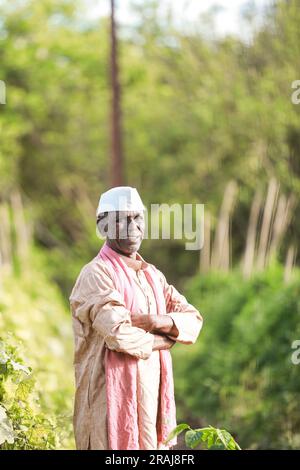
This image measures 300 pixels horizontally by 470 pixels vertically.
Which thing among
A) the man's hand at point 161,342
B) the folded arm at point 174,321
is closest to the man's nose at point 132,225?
the folded arm at point 174,321

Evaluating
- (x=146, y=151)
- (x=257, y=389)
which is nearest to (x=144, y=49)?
(x=146, y=151)

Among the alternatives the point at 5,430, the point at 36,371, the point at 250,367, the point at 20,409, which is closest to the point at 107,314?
the point at 5,430

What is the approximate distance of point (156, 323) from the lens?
16.5 ft

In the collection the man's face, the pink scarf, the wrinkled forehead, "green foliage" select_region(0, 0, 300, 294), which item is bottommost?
the pink scarf

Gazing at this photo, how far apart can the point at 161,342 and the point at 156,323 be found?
0.37ft

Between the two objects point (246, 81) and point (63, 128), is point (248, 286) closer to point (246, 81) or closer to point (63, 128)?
point (246, 81)

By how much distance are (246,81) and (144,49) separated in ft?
23.3

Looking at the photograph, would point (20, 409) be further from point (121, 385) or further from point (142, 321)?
point (142, 321)

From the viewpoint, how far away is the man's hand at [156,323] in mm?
5000

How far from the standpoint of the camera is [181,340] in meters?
5.13

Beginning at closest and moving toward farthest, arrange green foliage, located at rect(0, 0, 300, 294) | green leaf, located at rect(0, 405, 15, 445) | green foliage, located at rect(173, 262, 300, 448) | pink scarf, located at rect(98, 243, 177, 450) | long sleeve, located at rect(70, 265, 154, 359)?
long sleeve, located at rect(70, 265, 154, 359), pink scarf, located at rect(98, 243, 177, 450), green leaf, located at rect(0, 405, 15, 445), green foliage, located at rect(173, 262, 300, 448), green foliage, located at rect(0, 0, 300, 294)

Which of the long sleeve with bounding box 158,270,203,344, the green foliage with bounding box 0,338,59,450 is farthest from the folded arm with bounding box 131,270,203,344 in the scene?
the green foliage with bounding box 0,338,59,450

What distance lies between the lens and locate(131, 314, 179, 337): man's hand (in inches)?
197

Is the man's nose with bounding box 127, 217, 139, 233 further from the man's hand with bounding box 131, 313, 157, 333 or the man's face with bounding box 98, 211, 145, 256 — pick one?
the man's hand with bounding box 131, 313, 157, 333
